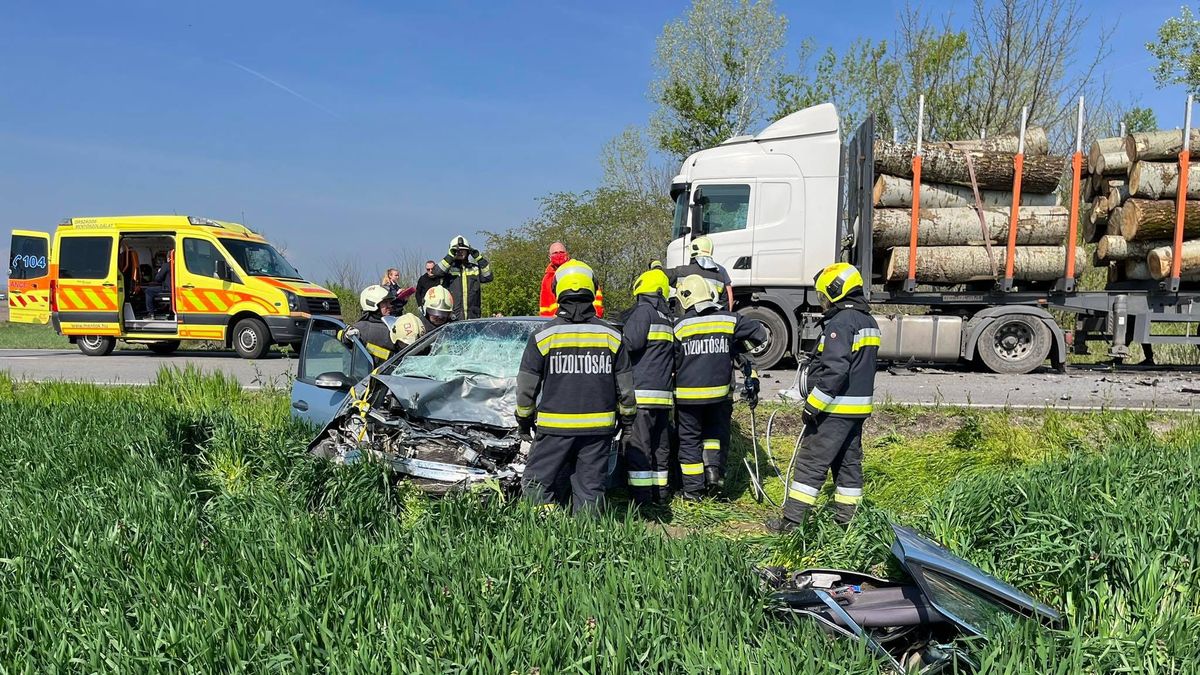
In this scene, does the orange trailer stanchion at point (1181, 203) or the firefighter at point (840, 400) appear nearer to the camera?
the firefighter at point (840, 400)

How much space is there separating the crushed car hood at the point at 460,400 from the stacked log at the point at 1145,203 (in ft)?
29.8

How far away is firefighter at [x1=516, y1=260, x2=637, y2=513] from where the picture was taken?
4.25 meters

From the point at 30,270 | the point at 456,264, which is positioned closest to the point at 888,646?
the point at 456,264

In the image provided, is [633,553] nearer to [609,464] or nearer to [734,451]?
[609,464]

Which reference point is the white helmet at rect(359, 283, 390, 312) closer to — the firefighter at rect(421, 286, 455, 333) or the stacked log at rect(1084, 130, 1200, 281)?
the firefighter at rect(421, 286, 455, 333)

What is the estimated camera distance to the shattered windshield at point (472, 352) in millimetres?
5145

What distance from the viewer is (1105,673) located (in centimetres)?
240

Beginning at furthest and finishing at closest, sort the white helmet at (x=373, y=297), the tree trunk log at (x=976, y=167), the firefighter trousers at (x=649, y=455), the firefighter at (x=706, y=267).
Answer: the tree trunk log at (x=976, y=167)
the firefighter at (x=706, y=267)
the white helmet at (x=373, y=297)
the firefighter trousers at (x=649, y=455)

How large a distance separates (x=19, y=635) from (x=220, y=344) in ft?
54.7

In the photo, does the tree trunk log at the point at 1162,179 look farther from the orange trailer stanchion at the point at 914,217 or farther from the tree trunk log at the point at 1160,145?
the orange trailer stanchion at the point at 914,217

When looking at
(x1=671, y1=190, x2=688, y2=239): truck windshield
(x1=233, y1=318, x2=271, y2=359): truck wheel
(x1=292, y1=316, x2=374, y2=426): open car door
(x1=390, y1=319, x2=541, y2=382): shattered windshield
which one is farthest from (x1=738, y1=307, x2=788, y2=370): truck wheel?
(x1=233, y1=318, x2=271, y2=359): truck wheel

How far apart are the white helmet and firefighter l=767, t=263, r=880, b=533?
3891 millimetres

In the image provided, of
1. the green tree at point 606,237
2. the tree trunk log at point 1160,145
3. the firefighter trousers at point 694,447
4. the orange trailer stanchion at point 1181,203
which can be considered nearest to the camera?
the firefighter trousers at point 694,447

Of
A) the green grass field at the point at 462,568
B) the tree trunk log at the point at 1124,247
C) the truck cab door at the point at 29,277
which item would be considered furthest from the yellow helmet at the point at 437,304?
the truck cab door at the point at 29,277
